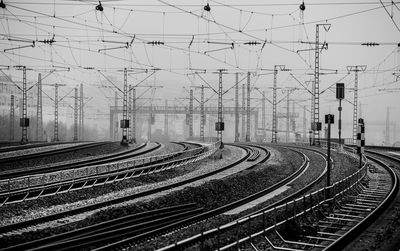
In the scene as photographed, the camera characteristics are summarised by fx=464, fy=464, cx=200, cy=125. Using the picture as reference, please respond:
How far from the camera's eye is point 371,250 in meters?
12.2

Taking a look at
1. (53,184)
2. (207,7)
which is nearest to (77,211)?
(53,184)

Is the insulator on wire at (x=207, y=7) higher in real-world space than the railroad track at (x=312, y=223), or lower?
higher

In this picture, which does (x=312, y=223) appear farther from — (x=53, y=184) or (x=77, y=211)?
(x=53, y=184)

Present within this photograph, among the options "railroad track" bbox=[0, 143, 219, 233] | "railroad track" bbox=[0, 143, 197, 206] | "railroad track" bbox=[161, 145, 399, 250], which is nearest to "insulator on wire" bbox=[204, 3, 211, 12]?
"railroad track" bbox=[0, 143, 197, 206]

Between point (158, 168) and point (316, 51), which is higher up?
point (316, 51)

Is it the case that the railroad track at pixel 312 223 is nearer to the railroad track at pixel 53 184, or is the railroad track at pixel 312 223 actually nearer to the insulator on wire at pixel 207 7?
the railroad track at pixel 53 184

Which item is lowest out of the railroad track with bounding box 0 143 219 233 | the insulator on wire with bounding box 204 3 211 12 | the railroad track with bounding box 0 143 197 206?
the railroad track with bounding box 0 143 219 233

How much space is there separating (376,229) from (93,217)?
9.28 metres

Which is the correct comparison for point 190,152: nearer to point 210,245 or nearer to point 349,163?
point 349,163

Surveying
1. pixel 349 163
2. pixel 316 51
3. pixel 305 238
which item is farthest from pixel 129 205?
pixel 316 51

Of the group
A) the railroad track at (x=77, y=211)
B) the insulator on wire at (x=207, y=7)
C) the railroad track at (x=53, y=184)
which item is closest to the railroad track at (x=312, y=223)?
the railroad track at (x=77, y=211)

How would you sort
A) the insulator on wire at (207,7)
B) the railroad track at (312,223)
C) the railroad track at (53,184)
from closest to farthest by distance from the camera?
the railroad track at (312,223) < the railroad track at (53,184) < the insulator on wire at (207,7)

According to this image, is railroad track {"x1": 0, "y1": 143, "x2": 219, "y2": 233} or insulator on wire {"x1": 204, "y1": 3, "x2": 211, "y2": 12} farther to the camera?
insulator on wire {"x1": 204, "y1": 3, "x2": 211, "y2": 12}

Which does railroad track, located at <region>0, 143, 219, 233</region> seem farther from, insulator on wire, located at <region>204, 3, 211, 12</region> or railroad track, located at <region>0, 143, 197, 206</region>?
insulator on wire, located at <region>204, 3, 211, 12</region>
